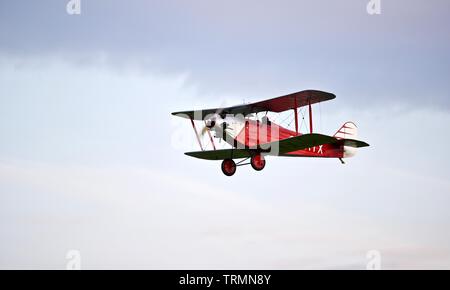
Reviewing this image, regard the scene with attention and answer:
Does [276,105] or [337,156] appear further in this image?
[337,156]

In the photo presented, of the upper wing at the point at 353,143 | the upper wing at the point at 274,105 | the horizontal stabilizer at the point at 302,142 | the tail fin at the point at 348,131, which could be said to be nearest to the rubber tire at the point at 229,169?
the upper wing at the point at 274,105

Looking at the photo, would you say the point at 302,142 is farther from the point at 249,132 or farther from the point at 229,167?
the point at 229,167

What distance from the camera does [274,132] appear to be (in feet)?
86.1

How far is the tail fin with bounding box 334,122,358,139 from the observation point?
29656mm

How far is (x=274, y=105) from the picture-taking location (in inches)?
1032

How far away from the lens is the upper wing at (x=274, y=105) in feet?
81.9

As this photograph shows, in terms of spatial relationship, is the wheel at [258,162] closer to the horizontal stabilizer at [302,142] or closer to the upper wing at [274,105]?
the horizontal stabilizer at [302,142]

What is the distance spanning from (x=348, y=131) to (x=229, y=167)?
652 centimetres

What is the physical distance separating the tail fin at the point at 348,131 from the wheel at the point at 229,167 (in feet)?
18.7

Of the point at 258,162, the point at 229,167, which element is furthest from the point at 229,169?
the point at 258,162
